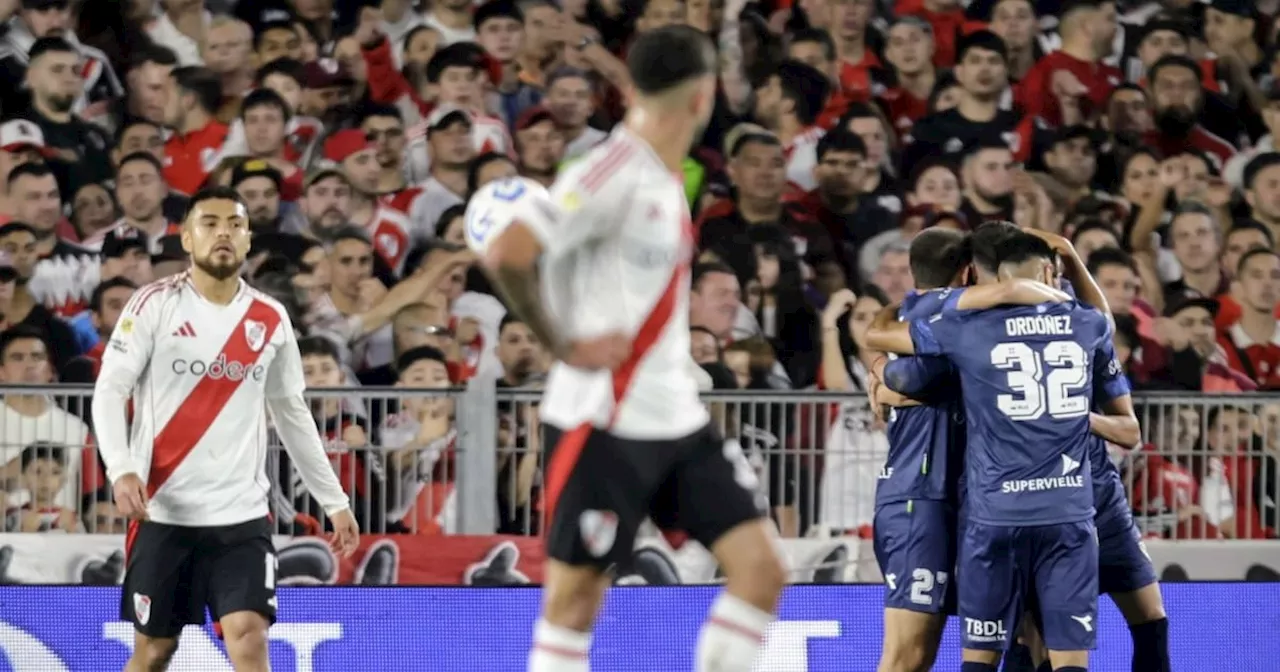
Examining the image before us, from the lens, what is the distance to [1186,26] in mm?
12633

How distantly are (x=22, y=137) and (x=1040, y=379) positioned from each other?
6.59 m

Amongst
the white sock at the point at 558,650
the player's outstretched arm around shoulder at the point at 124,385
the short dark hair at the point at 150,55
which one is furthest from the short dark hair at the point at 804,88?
the white sock at the point at 558,650

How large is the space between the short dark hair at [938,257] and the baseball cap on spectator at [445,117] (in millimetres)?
4414

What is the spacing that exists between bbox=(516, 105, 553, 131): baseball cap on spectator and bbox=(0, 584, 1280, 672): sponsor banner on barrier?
3509 mm

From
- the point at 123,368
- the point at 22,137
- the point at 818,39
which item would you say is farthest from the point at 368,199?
the point at 123,368

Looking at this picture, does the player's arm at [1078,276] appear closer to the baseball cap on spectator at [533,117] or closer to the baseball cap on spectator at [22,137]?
the baseball cap on spectator at [533,117]

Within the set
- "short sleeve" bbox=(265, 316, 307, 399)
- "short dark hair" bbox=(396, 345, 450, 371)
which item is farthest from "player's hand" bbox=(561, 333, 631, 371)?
"short dark hair" bbox=(396, 345, 450, 371)

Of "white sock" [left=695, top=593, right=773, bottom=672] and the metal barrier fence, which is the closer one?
"white sock" [left=695, top=593, right=773, bottom=672]

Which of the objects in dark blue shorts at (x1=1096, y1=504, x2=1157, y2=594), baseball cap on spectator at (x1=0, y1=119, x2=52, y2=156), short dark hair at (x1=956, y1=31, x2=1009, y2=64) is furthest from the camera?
short dark hair at (x1=956, y1=31, x2=1009, y2=64)

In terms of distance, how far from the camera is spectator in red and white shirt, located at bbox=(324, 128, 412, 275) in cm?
1064

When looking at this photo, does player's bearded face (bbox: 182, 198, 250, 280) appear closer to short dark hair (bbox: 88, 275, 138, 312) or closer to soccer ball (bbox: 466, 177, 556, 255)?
soccer ball (bbox: 466, 177, 556, 255)

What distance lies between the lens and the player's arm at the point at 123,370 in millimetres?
6547

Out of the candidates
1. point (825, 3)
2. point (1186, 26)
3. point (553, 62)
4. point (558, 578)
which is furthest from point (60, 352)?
point (1186, 26)

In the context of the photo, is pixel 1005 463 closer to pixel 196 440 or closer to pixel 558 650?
pixel 558 650
